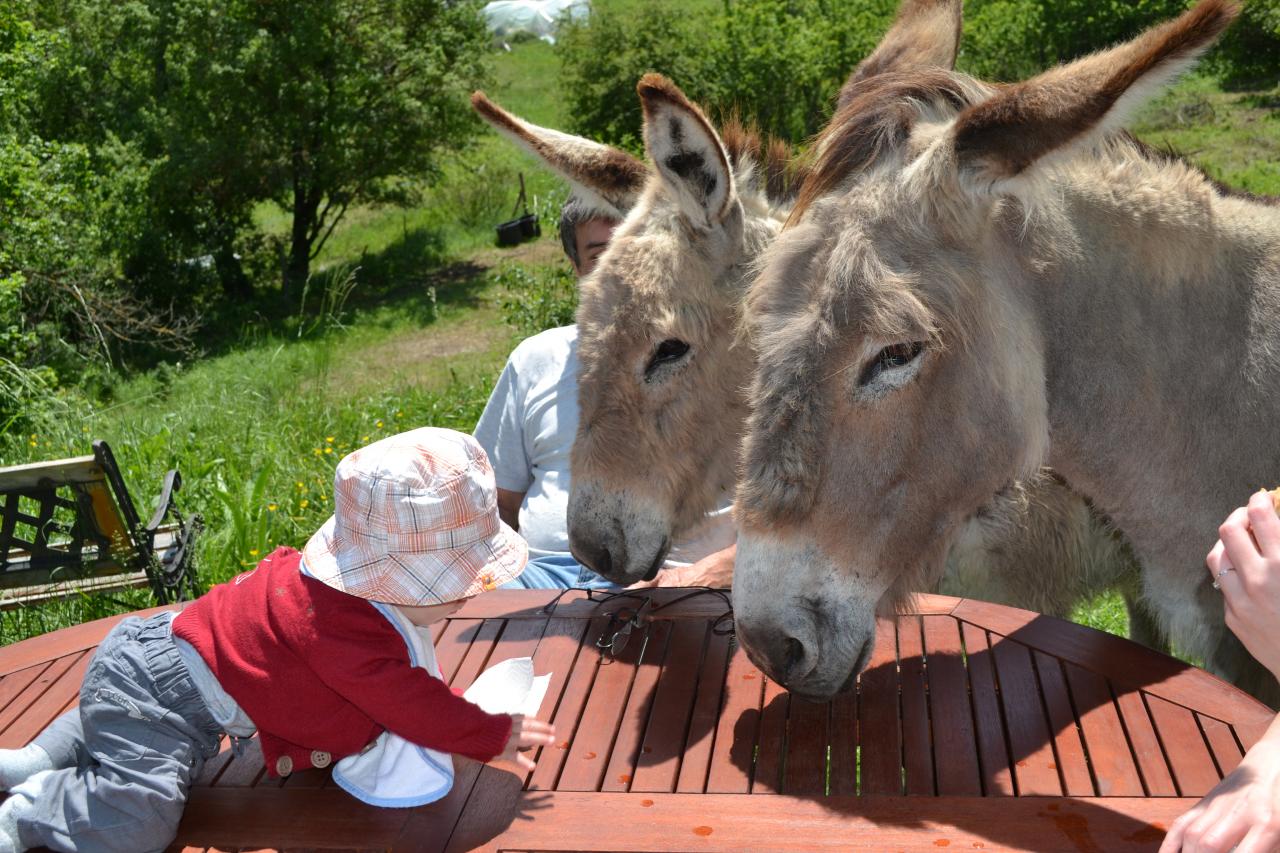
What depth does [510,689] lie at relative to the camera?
2402mm

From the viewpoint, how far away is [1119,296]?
2.17 metres

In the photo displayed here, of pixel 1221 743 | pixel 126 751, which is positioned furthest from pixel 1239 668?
pixel 126 751

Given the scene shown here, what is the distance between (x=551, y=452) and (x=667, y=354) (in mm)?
796

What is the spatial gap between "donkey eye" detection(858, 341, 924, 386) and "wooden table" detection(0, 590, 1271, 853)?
0.74 m

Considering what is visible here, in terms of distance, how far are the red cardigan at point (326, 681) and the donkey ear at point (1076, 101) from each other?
4.52 ft

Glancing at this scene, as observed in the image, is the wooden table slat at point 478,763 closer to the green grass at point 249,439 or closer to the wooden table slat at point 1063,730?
the wooden table slat at point 1063,730

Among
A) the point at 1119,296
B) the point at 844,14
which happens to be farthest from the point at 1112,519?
→ the point at 844,14

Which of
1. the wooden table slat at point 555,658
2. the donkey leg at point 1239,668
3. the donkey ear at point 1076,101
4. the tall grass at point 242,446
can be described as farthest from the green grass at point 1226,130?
the wooden table slat at point 555,658

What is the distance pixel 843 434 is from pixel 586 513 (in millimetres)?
1068

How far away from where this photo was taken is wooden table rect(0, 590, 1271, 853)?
6.38 ft

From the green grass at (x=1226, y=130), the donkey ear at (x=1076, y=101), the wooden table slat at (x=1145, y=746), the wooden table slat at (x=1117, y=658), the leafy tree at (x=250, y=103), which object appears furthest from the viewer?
the leafy tree at (x=250, y=103)

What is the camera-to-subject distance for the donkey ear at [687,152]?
8.87 feet

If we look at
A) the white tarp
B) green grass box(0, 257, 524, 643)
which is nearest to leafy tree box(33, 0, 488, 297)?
green grass box(0, 257, 524, 643)

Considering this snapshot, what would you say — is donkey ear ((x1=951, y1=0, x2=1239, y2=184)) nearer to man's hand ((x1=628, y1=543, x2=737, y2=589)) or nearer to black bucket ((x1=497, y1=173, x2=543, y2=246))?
man's hand ((x1=628, y1=543, x2=737, y2=589))
